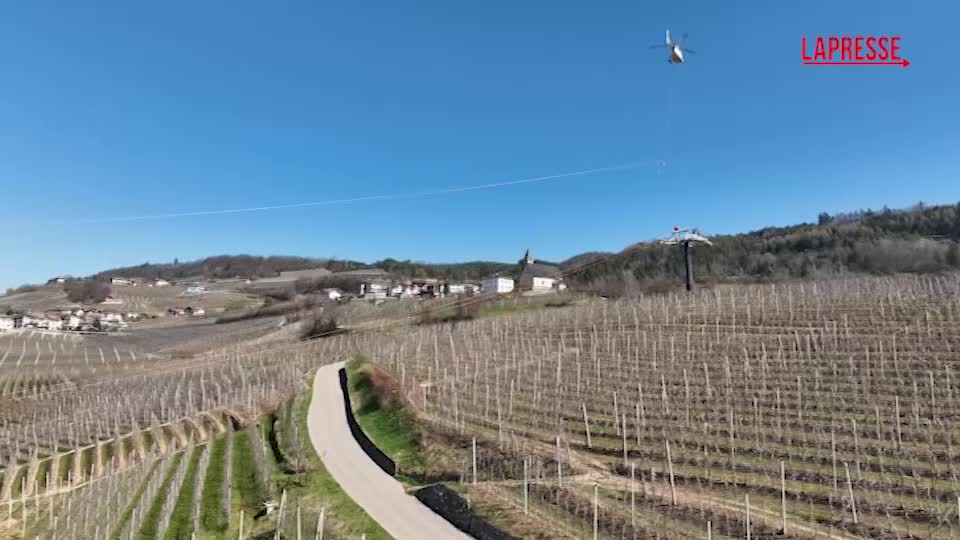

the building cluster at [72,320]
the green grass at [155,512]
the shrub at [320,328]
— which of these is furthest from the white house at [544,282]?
the green grass at [155,512]

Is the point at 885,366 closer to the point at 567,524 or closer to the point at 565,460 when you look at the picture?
the point at 565,460

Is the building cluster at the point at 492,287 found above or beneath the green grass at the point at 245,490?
above

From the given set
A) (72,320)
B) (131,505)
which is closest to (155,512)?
(131,505)

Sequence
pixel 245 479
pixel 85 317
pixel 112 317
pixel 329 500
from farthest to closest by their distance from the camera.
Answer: pixel 112 317 → pixel 85 317 → pixel 245 479 → pixel 329 500

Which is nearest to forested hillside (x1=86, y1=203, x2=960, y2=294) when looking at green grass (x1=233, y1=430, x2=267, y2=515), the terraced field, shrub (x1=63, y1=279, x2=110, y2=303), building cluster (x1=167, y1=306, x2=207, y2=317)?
the terraced field

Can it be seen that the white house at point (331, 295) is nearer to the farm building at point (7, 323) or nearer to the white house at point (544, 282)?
the white house at point (544, 282)

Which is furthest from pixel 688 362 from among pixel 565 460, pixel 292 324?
pixel 292 324

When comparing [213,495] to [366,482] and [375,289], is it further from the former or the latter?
[375,289]
